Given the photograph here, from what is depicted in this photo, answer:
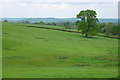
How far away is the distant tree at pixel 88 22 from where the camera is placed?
64938 mm

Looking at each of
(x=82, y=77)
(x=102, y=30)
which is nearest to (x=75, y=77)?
(x=82, y=77)

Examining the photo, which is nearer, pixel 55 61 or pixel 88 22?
pixel 55 61

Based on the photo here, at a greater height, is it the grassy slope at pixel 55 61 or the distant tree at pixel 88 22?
the distant tree at pixel 88 22

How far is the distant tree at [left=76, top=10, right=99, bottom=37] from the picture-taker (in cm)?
6494

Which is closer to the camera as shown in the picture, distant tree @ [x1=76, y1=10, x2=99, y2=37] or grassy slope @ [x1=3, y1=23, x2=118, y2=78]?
grassy slope @ [x1=3, y1=23, x2=118, y2=78]

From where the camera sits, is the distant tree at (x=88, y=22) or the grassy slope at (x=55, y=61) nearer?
the grassy slope at (x=55, y=61)

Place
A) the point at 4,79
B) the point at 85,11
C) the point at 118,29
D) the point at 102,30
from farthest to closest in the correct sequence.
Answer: the point at 102,30
the point at 118,29
the point at 85,11
the point at 4,79

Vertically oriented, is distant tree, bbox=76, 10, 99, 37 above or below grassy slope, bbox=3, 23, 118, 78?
above

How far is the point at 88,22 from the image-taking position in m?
66.5

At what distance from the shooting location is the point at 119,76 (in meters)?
15.7

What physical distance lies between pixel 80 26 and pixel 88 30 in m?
2.78

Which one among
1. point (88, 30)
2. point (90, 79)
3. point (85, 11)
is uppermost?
point (85, 11)

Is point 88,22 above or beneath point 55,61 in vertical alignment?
above

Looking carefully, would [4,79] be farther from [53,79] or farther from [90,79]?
[90,79]
